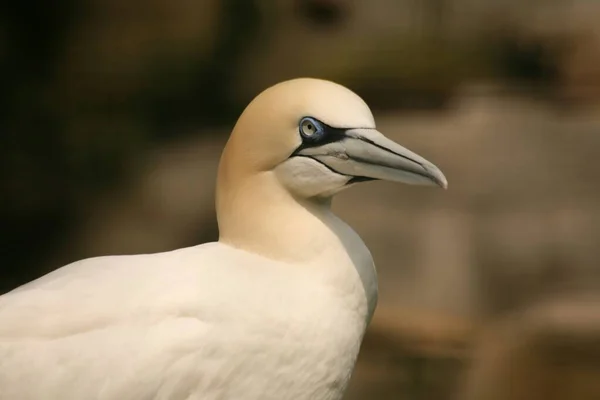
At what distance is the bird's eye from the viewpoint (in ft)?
4.77

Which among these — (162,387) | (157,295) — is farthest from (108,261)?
(162,387)

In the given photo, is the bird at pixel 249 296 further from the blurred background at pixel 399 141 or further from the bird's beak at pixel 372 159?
the blurred background at pixel 399 141

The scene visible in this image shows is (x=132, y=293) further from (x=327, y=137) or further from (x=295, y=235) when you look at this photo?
(x=327, y=137)

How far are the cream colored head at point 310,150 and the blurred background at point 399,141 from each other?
4.81ft

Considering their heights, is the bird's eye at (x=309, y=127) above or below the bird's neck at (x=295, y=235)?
above

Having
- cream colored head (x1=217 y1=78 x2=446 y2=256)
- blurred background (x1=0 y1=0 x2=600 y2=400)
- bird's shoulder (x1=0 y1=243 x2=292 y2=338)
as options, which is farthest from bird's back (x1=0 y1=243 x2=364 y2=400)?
blurred background (x1=0 y1=0 x2=600 y2=400)

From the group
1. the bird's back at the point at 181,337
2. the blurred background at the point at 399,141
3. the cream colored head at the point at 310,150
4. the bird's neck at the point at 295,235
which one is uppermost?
the blurred background at the point at 399,141

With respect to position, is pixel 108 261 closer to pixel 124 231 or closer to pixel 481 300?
pixel 124 231

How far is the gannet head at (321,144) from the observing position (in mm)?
1443

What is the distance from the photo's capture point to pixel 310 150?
1.46 metres

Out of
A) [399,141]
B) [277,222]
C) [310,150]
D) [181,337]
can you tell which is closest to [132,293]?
[181,337]

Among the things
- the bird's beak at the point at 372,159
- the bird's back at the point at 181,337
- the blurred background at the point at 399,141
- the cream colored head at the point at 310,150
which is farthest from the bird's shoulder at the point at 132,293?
the blurred background at the point at 399,141

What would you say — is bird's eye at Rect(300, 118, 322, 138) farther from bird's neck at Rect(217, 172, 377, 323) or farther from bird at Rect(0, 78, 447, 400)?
bird's neck at Rect(217, 172, 377, 323)

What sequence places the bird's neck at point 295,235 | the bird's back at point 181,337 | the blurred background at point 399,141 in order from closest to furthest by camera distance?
the bird's back at point 181,337
the bird's neck at point 295,235
the blurred background at point 399,141
